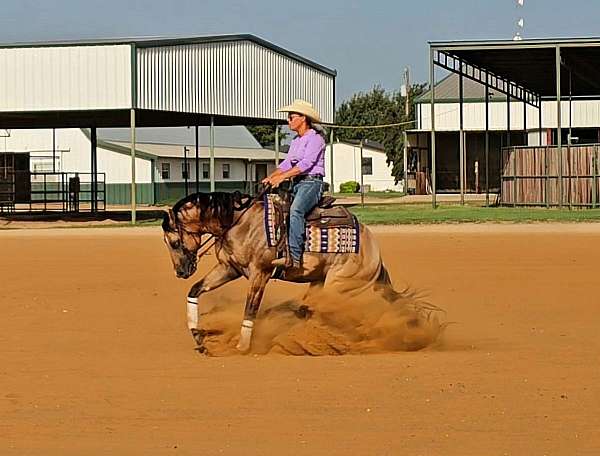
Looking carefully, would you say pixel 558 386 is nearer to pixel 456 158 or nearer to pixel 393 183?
pixel 456 158

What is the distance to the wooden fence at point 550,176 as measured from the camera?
3981cm

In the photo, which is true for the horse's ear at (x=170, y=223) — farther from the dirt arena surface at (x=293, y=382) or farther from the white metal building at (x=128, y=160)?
the white metal building at (x=128, y=160)

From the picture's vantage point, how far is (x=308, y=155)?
431 inches

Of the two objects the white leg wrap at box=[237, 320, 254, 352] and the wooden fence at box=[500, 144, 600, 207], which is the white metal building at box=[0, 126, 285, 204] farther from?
the white leg wrap at box=[237, 320, 254, 352]

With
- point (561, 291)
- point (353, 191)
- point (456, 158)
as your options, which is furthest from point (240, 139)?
point (561, 291)

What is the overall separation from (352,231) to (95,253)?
1416 cm

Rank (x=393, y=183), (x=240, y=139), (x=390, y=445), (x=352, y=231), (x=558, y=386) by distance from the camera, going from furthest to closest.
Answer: (x=393, y=183) → (x=240, y=139) → (x=352, y=231) → (x=558, y=386) → (x=390, y=445)

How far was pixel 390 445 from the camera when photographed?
7.36m

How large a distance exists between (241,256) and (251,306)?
481 mm

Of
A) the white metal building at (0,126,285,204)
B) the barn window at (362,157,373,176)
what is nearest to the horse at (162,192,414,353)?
the white metal building at (0,126,285,204)

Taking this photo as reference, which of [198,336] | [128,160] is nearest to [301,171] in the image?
[198,336]

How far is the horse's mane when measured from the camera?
11.0 metres

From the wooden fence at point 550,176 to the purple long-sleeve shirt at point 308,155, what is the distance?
29653 mm

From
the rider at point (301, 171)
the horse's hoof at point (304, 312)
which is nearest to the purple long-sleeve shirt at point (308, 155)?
the rider at point (301, 171)
